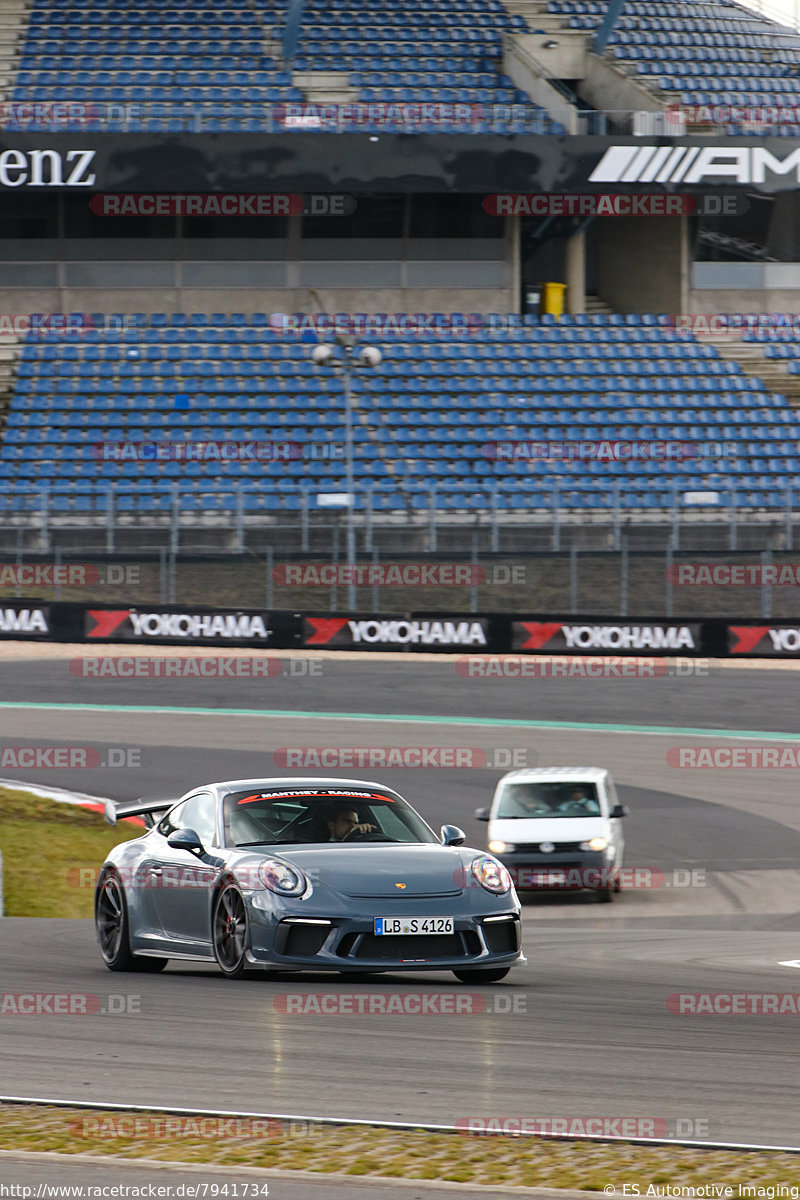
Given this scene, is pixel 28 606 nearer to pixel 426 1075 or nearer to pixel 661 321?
→ pixel 661 321

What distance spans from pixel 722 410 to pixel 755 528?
4.97 m

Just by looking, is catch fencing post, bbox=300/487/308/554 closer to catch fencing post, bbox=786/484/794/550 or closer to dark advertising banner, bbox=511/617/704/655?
dark advertising banner, bbox=511/617/704/655

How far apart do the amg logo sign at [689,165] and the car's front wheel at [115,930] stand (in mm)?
29016

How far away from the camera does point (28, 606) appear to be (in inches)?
1017

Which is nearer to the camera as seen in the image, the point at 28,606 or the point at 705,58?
the point at 28,606

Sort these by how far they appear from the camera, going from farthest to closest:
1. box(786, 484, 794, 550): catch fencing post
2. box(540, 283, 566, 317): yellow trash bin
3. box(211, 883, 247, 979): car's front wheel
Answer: box(540, 283, 566, 317): yellow trash bin < box(786, 484, 794, 550): catch fencing post < box(211, 883, 247, 979): car's front wheel

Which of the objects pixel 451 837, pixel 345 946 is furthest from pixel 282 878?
pixel 451 837

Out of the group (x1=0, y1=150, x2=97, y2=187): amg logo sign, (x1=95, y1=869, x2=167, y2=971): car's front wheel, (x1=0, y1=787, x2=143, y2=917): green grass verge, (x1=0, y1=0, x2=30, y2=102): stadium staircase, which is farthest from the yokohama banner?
(x1=95, y1=869, x2=167, y2=971): car's front wheel

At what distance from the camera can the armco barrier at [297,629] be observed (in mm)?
25078

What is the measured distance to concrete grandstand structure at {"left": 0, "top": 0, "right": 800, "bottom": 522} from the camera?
30766 millimetres

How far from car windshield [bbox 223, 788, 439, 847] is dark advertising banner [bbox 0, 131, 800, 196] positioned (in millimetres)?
27893

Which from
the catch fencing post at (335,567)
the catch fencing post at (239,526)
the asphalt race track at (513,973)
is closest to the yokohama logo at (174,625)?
the asphalt race track at (513,973)

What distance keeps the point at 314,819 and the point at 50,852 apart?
789 centimetres

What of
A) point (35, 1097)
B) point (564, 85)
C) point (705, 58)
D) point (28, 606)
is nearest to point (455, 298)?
point (564, 85)
